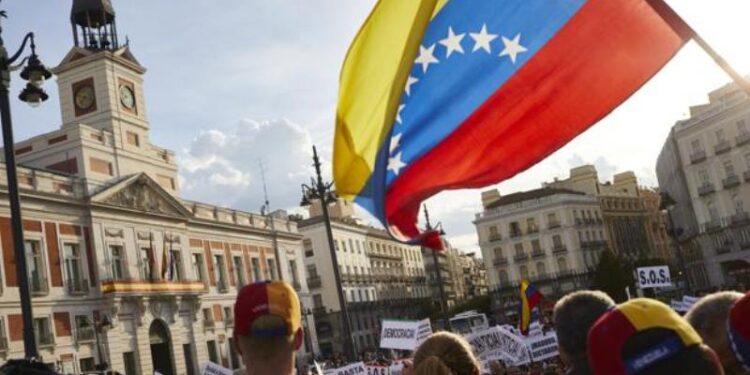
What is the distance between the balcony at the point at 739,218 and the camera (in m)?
63.5

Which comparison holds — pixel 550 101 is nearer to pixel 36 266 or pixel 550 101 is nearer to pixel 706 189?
pixel 36 266

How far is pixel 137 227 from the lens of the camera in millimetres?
40594

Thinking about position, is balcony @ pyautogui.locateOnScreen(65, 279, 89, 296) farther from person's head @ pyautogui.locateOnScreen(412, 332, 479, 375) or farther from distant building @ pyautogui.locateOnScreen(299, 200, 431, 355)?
person's head @ pyautogui.locateOnScreen(412, 332, 479, 375)

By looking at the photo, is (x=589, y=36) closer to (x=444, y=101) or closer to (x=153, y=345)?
(x=444, y=101)

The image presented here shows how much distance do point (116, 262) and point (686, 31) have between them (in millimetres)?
36811

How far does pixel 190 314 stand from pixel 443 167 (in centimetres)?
3991

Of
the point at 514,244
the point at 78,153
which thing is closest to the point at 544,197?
the point at 514,244

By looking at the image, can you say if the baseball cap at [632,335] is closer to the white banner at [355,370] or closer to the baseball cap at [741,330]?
the baseball cap at [741,330]

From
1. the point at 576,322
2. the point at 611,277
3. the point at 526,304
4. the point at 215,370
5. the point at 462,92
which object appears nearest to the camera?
the point at 576,322

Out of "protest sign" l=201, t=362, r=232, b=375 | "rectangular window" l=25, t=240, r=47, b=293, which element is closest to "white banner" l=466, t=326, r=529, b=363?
"protest sign" l=201, t=362, r=232, b=375

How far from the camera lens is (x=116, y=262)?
1523 inches

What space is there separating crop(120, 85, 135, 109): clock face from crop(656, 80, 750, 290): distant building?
37809mm

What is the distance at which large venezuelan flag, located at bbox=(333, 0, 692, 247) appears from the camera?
530 centimetres

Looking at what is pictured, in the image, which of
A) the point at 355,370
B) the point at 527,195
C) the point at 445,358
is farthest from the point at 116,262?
the point at 527,195
